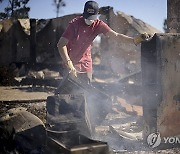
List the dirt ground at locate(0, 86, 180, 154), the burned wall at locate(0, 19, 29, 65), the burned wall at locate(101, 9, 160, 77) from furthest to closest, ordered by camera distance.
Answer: the burned wall at locate(0, 19, 29, 65) < the burned wall at locate(101, 9, 160, 77) < the dirt ground at locate(0, 86, 180, 154)

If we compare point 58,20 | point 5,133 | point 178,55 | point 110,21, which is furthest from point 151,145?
point 58,20

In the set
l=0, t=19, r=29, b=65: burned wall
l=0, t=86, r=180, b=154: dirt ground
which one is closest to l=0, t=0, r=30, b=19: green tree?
l=0, t=19, r=29, b=65: burned wall

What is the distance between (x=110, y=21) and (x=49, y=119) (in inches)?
497

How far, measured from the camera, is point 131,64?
54.4 feet

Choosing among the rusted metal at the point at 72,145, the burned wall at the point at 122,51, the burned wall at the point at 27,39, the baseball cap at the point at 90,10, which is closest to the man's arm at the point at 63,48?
the baseball cap at the point at 90,10

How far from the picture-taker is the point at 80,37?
5.02 meters

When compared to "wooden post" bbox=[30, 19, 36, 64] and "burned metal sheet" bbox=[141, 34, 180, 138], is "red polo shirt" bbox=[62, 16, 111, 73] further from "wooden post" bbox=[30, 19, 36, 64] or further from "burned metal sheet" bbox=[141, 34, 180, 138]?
"wooden post" bbox=[30, 19, 36, 64]

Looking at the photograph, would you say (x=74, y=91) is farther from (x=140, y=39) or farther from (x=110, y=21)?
(x=110, y=21)

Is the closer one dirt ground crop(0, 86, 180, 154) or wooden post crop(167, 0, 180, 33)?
dirt ground crop(0, 86, 180, 154)

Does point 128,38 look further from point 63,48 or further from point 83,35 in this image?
point 63,48

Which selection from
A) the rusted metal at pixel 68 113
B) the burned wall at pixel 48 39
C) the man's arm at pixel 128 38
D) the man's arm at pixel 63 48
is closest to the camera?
the rusted metal at pixel 68 113

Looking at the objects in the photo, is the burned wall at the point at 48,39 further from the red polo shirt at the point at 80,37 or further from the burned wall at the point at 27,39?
the red polo shirt at the point at 80,37

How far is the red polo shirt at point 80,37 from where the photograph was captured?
4955 mm

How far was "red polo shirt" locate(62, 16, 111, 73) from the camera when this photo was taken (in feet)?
16.3
